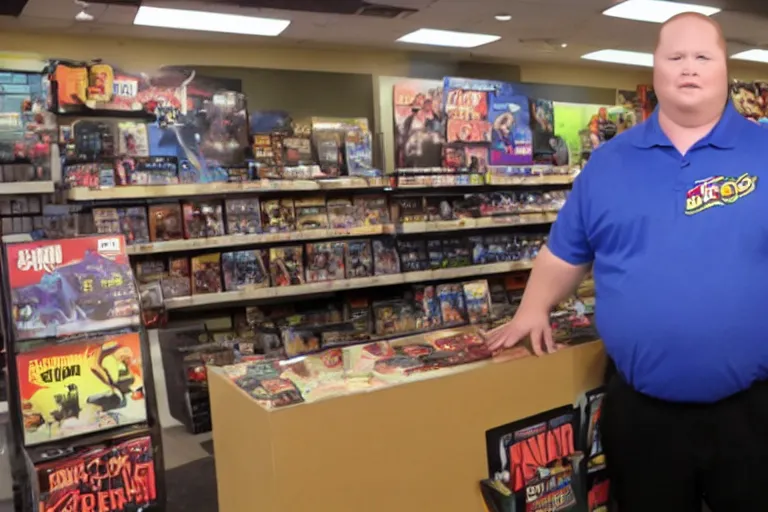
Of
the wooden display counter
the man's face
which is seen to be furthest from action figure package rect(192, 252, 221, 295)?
the man's face

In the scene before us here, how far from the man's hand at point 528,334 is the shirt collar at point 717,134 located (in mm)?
455

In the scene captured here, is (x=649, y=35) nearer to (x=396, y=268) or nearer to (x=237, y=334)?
(x=396, y=268)

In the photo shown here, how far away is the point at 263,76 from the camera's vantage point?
212 inches

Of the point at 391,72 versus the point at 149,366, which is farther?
the point at 391,72

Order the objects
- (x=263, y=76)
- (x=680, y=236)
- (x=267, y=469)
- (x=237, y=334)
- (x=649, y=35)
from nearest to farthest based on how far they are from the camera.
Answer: (x=267, y=469) → (x=680, y=236) → (x=237, y=334) → (x=263, y=76) → (x=649, y=35)

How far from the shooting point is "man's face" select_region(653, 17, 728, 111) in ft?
4.83

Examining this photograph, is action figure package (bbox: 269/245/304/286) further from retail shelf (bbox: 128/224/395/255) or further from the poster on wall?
the poster on wall

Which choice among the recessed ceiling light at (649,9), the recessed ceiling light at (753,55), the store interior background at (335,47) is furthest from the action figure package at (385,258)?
the recessed ceiling light at (753,55)

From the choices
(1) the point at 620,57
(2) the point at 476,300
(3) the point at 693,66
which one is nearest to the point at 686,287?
(3) the point at 693,66

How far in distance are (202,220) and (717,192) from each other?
330cm

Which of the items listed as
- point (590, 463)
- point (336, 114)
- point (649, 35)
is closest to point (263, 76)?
point (336, 114)

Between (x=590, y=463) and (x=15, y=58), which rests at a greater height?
(x=15, y=58)

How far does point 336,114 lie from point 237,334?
6.63ft

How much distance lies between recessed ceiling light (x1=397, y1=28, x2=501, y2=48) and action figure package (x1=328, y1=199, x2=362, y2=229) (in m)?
1.56
